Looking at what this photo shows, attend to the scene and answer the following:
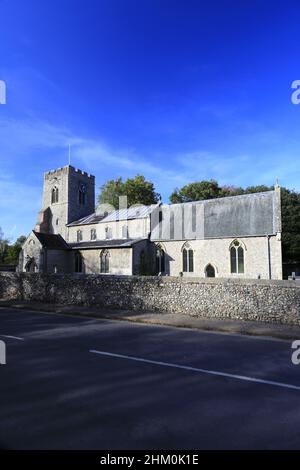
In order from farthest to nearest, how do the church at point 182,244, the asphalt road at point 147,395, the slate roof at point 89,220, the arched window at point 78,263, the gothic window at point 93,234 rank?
the slate roof at point 89,220 → the gothic window at point 93,234 → the arched window at point 78,263 → the church at point 182,244 → the asphalt road at point 147,395

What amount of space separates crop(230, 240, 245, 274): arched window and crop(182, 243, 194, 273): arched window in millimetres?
3902

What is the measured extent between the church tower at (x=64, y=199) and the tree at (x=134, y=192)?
475cm

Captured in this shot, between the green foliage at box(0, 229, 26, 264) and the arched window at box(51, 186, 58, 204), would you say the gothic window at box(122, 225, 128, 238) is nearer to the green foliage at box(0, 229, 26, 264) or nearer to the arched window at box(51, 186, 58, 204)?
the arched window at box(51, 186, 58, 204)

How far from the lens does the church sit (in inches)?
1119

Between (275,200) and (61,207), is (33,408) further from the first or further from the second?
(61,207)

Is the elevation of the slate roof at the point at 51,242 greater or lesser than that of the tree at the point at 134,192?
lesser

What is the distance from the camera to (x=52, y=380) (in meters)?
5.52

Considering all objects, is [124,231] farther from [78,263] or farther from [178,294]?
[178,294]

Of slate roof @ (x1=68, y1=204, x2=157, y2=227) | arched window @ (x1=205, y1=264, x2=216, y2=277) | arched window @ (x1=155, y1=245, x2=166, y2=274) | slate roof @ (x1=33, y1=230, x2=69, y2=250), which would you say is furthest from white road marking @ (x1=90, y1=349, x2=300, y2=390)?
slate roof @ (x1=33, y1=230, x2=69, y2=250)

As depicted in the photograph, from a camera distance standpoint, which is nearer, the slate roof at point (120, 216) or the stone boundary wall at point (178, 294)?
the stone boundary wall at point (178, 294)

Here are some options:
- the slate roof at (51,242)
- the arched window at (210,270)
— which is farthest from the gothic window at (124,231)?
the arched window at (210,270)

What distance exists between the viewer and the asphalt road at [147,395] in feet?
11.9

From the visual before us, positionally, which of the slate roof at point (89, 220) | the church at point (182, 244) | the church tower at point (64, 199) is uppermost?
the church tower at point (64, 199)

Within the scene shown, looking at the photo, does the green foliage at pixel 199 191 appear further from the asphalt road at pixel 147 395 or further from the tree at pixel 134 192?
the asphalt road at pixel 147 395
